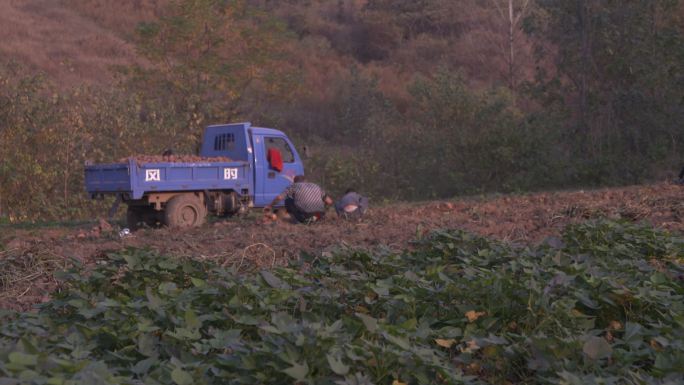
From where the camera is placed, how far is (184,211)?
16859 mm

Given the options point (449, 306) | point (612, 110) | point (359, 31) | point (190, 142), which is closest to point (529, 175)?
point (612, 110)

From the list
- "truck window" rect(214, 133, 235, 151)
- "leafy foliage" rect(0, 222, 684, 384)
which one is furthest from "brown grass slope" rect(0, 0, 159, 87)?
"leafy foliage" rect(0, 222, 684, 384)

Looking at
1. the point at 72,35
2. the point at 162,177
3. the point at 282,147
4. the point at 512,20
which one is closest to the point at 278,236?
the point at 162,177

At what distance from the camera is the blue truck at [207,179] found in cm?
1644

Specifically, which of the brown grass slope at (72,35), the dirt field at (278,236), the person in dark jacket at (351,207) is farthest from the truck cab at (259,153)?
the brown grass slope at (72,35)

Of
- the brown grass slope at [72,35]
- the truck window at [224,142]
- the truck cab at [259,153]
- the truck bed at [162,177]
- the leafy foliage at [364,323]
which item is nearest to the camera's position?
the leafy foliage at [364,323]

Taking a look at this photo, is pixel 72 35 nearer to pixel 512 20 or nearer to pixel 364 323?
pixel 512 20

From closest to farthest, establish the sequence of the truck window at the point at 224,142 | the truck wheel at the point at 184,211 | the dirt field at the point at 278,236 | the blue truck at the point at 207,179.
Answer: the dirt field at the point at 278,236
the blue truck at the point at 207,179
the truck wheel at the point at 184,211
the truck window at the point at 224,142

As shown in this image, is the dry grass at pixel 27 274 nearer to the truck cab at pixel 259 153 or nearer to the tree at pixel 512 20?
the truck cab at pixel 259 153

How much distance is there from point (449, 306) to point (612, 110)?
23.2 metres

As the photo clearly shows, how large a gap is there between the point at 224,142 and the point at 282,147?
3.85 feet

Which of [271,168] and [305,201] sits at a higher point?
[271,168]

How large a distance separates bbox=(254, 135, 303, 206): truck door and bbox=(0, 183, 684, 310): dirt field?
1.49m

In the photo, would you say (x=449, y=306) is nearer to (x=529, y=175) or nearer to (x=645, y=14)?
(x=529, y=175)
